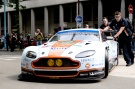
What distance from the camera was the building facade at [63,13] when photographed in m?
39.9

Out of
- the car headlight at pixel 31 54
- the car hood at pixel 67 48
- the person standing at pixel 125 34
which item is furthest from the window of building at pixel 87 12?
the car headlight at pixel 31 54

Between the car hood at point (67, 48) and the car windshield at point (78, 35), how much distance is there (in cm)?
61

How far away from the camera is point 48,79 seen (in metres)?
8.14

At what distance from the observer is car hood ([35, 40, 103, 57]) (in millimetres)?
7539

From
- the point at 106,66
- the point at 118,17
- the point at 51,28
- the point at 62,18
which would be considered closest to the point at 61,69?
the point at 106,66

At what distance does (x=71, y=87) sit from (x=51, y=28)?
4265cm

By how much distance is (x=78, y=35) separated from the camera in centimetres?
924

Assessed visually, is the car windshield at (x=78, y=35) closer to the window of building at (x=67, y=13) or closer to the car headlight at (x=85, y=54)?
the car headlight at (x=85, y=54)

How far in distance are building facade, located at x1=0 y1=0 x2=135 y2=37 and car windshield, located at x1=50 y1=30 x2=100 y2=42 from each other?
92.7ft

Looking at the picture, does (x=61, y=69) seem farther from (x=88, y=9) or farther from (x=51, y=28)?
(x=51, y=28)

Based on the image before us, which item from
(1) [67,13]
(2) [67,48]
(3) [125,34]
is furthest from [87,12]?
(2) [67,48]

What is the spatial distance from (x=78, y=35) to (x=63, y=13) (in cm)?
3539

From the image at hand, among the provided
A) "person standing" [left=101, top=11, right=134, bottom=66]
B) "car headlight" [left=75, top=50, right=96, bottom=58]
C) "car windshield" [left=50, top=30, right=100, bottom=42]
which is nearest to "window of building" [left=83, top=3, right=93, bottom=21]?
"person standing" [left=101, top=11, right=134, bottom=66]

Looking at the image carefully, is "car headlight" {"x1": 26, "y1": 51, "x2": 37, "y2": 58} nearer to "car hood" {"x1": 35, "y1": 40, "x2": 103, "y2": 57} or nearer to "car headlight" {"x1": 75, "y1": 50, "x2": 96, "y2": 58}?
"car hood" {"x1": 35, "y1": 40, "x2": 103, "y2": 57}
